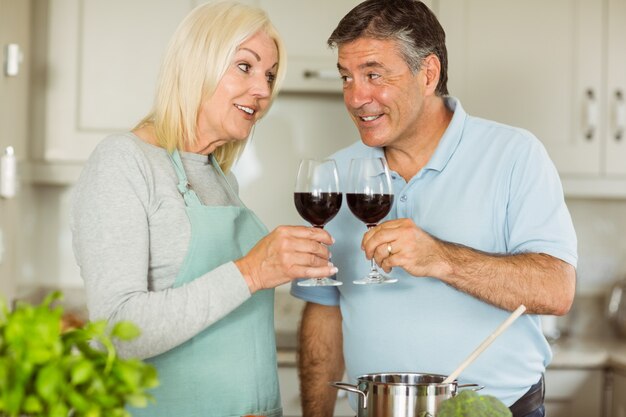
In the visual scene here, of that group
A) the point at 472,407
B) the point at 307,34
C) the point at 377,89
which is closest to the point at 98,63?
the point at 307,34

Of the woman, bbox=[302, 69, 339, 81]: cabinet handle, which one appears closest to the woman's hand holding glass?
the woman

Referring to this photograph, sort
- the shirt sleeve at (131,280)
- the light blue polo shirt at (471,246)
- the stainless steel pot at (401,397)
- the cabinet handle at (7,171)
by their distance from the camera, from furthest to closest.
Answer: the cabinet handle at (7,171), the light blue polo shirt at (471,246), the shirt sleeve at (131,280), the stainless steel pot at (401,397)

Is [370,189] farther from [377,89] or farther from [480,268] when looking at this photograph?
[377,89]

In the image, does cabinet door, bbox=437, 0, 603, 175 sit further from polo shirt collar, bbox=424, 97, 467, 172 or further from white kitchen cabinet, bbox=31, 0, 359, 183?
polo shirt collar, bbox=424, 97, 467, 172

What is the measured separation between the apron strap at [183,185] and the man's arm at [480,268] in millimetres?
331

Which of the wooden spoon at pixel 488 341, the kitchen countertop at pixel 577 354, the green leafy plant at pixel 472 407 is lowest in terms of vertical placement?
the kitchen countertop at pixel 577 354

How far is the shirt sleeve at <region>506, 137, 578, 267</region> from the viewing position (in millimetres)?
1715

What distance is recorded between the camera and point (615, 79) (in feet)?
10.2

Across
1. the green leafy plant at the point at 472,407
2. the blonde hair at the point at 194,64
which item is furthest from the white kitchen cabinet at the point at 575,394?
the green leafy plant at the point at 472,407

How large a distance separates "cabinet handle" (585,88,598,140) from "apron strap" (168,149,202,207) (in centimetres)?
193

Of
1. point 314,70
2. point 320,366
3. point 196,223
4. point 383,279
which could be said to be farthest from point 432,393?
point 314,70

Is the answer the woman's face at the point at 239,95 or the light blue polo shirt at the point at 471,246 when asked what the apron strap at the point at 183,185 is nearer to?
the woman's face at the point at 239,95

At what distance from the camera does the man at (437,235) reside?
171 centimetres

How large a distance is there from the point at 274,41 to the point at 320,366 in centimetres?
75
